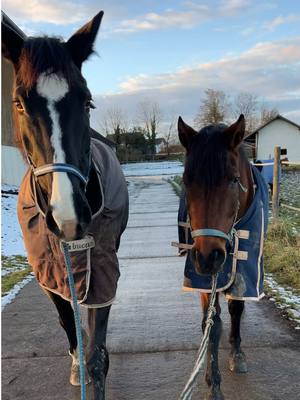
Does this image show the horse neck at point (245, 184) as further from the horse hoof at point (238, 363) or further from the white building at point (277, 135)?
the white building at point (277, 135)

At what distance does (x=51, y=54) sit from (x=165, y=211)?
9.55 m

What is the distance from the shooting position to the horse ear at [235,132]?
2521 mm

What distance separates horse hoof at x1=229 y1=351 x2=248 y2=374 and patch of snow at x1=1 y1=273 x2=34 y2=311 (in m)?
2.66

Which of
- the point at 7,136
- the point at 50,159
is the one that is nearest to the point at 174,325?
the point at 50,159

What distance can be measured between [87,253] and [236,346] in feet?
4.91

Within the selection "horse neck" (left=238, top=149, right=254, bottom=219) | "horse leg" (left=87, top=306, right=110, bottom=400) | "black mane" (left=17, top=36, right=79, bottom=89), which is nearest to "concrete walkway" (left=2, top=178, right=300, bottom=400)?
"horse leg" (left=87, top=306, right=110, bottom=400)

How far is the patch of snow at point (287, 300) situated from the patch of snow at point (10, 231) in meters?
4.46

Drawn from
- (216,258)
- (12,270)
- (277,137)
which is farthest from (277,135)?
(216,258)

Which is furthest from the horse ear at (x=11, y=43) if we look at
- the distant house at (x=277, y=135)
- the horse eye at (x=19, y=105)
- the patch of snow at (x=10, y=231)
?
the distant house at (x=277, y=135)

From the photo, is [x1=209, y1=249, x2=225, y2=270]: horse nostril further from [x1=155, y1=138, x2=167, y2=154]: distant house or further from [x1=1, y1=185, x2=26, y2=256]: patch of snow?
[x1=155, y1=138, x2=167, y2=154]: distant house

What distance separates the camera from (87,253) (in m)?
2.51

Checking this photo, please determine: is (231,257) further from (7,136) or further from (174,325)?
(7,136)

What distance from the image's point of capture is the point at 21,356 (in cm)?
351

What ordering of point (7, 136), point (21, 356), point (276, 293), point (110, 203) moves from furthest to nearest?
point (7, 136) → point (276, 293) → point (21, 356) → point (110, 203)
